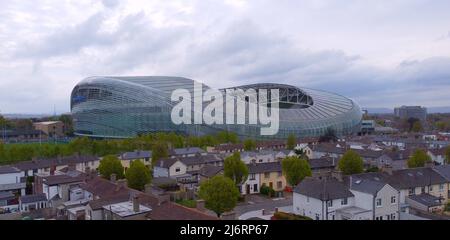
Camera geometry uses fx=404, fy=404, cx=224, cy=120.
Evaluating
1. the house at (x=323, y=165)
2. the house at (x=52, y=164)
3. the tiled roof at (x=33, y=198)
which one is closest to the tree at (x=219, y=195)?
the tiled roof at (x=33, y=198)

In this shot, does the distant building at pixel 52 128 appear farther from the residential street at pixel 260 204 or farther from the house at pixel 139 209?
the house at pixel 139 209

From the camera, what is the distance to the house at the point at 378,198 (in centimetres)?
1872

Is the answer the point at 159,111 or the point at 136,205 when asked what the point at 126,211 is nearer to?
the point at 136,205

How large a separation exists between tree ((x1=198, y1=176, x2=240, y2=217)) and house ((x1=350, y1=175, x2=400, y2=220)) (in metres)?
6.10

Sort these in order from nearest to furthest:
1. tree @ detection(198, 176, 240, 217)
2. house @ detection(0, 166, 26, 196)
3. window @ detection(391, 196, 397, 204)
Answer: tree @ detection(198, 176, 240, 217), window @ detection(391, 196, 397, 204), house @ detection(0, 166, 26, 196)

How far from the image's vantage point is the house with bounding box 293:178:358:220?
18.7 meters

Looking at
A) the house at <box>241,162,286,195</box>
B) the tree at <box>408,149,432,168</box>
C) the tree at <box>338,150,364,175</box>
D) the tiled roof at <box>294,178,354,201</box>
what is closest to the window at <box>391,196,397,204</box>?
the tiled roof at <box>294,178,354,201</box>

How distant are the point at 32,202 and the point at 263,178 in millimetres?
14636

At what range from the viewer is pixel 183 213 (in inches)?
552

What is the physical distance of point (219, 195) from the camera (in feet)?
59.0

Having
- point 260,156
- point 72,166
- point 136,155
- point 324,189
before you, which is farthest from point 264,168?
point 72,166

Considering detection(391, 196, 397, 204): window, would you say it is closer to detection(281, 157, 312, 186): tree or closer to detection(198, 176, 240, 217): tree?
detection(281, 157, 312, 186): tree
